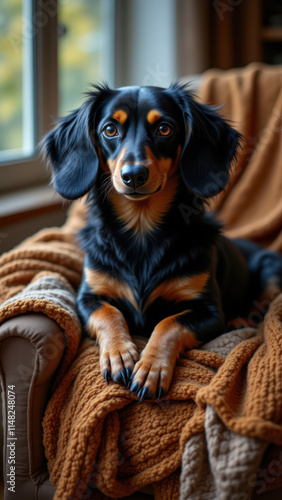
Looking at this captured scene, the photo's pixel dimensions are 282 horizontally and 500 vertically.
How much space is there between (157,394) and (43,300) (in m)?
0.40

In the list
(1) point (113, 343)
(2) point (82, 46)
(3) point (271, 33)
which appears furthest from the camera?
(3) point (271, 33)

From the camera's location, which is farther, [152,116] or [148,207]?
[148,207]

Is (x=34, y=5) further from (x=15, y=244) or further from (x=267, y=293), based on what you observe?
(x=267, y=293)

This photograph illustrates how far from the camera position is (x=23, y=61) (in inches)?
95.9

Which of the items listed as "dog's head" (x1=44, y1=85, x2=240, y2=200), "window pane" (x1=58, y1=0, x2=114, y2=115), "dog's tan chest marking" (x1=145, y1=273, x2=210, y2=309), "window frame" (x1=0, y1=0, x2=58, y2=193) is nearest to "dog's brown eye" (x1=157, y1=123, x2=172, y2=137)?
"dog's head" (x1=44, y1=85, x2=240, y2=200)

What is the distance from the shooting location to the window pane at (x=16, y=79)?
2.28 metres

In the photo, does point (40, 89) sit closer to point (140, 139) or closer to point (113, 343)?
point (140, 139)

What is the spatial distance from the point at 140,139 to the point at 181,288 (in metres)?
0.46

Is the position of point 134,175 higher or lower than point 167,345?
higher

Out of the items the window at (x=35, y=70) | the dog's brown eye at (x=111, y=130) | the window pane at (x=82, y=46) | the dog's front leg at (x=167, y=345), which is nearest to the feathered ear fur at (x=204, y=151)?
the dog's brown eye at (x=111, y=130)

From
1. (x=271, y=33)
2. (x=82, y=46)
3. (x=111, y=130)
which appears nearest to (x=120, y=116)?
(x=111, y=130)

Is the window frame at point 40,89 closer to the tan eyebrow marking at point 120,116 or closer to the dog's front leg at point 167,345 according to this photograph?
the tan eyebrow marking at point 120,116

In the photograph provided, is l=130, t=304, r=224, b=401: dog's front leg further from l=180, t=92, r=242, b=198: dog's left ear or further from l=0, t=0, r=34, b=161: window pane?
l=0, t=0, r=34, b=161: window pane

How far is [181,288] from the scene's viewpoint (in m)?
1.49
